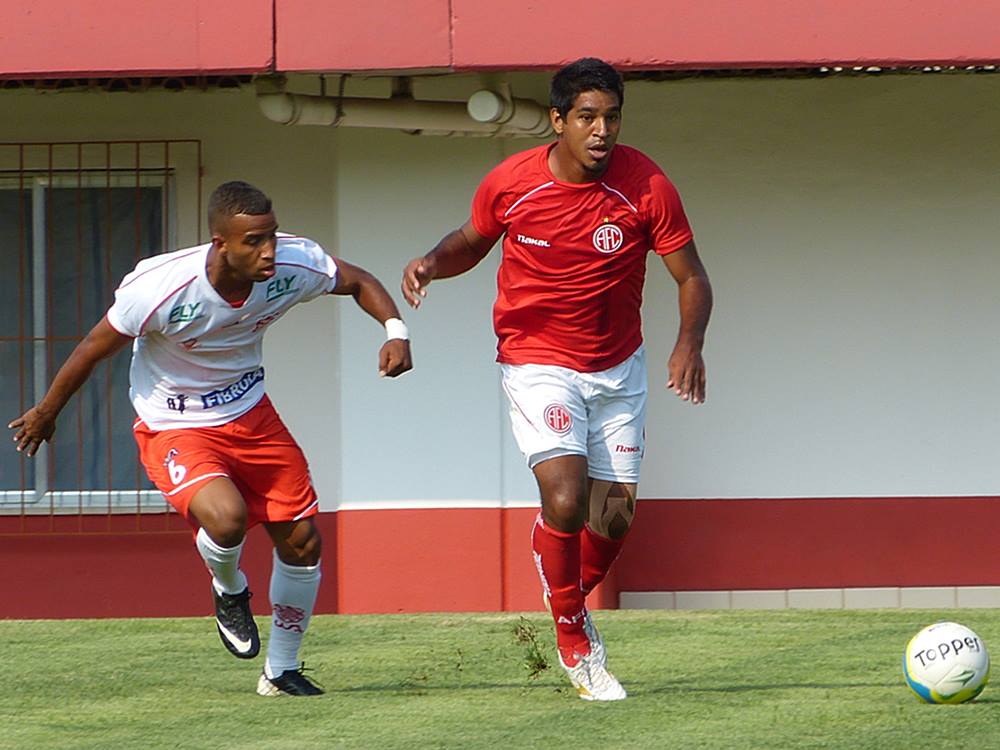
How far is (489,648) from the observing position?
800cm

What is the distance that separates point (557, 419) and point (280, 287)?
3.57 feet

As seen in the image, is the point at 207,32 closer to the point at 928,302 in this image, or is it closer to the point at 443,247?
the point at 443,247

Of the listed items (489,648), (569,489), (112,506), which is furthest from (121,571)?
(569,489)

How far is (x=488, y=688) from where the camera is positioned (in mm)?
6812

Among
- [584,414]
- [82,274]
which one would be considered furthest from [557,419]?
[82,274]

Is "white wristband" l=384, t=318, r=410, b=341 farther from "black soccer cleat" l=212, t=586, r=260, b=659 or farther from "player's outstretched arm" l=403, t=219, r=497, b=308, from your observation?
"black soccer cleat" l=212, t=586, r=260, b=659

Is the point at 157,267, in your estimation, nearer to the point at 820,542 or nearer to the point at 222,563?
the point at 222,563

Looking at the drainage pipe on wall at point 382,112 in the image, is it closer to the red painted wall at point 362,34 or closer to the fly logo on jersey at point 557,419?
the red painted wall at point 362,34

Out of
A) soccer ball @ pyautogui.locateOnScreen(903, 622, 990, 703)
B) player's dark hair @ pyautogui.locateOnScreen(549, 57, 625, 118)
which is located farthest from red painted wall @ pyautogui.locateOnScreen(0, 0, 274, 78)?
soccer ball @ pyautogui.locateOnScreen(903, 622, 990, 703)

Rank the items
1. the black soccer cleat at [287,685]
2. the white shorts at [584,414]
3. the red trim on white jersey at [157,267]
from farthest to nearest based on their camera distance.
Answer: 1. the black soccer cleat at [287,685]
2. the red trim on white jersey at [157,267]
3. the white shorts at [584,414]

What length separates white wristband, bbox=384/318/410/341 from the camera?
20.5ft

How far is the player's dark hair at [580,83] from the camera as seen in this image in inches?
240

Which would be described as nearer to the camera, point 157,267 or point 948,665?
point 948,665

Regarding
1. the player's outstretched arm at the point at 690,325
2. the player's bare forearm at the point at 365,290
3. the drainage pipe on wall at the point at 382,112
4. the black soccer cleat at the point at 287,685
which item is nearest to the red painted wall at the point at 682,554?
the drainage pipe on wall at the point at 382,112
